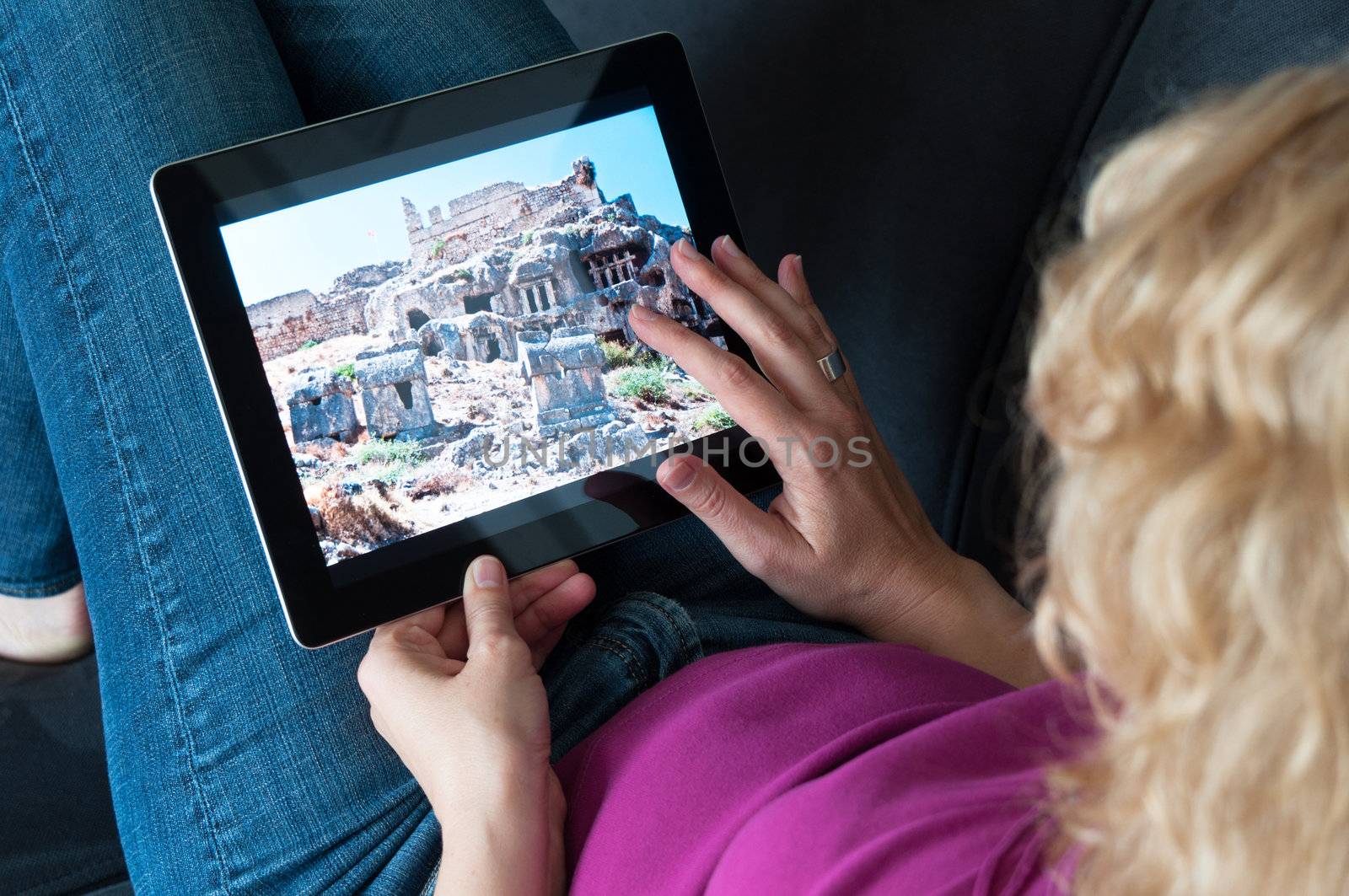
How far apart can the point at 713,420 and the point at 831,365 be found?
104 mm

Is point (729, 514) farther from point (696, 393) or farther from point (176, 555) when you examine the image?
point (176, 555)

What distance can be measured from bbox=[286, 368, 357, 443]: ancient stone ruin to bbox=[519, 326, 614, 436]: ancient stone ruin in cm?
13

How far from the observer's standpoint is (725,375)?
0.67 m

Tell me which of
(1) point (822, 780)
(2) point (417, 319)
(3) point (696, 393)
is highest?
(2) point (417, 319)

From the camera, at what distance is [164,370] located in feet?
2.38

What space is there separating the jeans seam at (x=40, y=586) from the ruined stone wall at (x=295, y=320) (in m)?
0.41

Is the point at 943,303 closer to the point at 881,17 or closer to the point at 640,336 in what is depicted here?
the point at 881,17

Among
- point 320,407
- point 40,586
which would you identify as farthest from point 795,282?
point 40,586

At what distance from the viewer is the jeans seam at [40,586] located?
2.86 ft

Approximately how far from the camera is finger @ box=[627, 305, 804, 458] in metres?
0.68

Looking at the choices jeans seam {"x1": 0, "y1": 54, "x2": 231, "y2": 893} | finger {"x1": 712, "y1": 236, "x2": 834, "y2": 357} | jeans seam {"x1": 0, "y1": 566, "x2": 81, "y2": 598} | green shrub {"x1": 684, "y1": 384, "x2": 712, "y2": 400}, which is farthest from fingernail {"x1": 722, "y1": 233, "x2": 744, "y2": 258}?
jeans seam {"x1": 0, "y1": 566, "x2": 81, "y2": 598}

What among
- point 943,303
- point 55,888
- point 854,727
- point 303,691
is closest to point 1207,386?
point 854,727

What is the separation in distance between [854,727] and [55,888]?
762 millimetres

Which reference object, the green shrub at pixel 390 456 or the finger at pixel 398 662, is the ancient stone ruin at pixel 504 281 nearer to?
the green shrub at pixel 390 456
